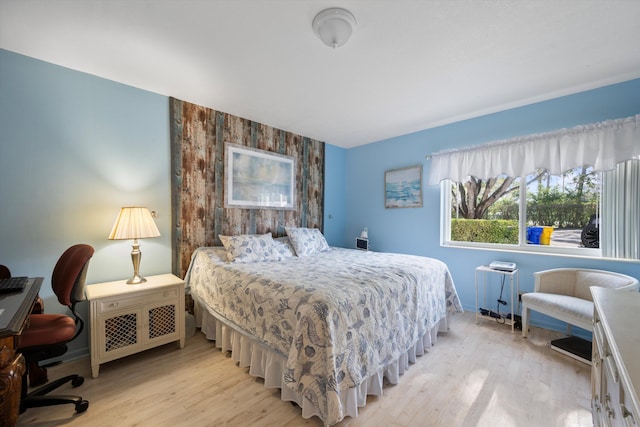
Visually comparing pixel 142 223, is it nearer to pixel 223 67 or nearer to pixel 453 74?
pixel 223 67

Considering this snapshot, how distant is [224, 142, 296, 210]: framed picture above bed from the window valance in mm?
2044

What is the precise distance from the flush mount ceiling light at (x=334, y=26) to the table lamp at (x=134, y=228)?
204cm

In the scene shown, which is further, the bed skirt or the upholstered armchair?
the upholstered armchair

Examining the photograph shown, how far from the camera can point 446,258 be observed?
11.2 feet

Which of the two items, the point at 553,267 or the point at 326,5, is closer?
the point at 326,5

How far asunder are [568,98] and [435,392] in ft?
10.1

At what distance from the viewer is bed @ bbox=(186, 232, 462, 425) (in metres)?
1.43

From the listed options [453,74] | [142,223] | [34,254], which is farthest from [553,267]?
[34,254]

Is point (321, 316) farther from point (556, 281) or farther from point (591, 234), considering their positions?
point (591, 234)

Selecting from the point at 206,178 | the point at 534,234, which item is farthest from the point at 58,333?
the point at 534,234

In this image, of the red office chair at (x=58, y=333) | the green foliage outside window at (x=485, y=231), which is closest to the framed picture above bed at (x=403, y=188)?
the green foliage outside window at (x=485, y=231)

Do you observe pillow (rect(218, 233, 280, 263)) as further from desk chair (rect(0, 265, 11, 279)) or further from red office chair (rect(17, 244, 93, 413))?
desk chair (rect(0, 265, 11, 279))

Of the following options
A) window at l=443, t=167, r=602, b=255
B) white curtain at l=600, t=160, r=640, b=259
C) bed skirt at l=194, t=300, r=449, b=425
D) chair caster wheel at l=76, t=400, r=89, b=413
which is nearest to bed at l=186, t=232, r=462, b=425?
bed skirt at l=194, t=300, r=449, b=425

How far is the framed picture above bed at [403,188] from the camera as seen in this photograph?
3.69 m
